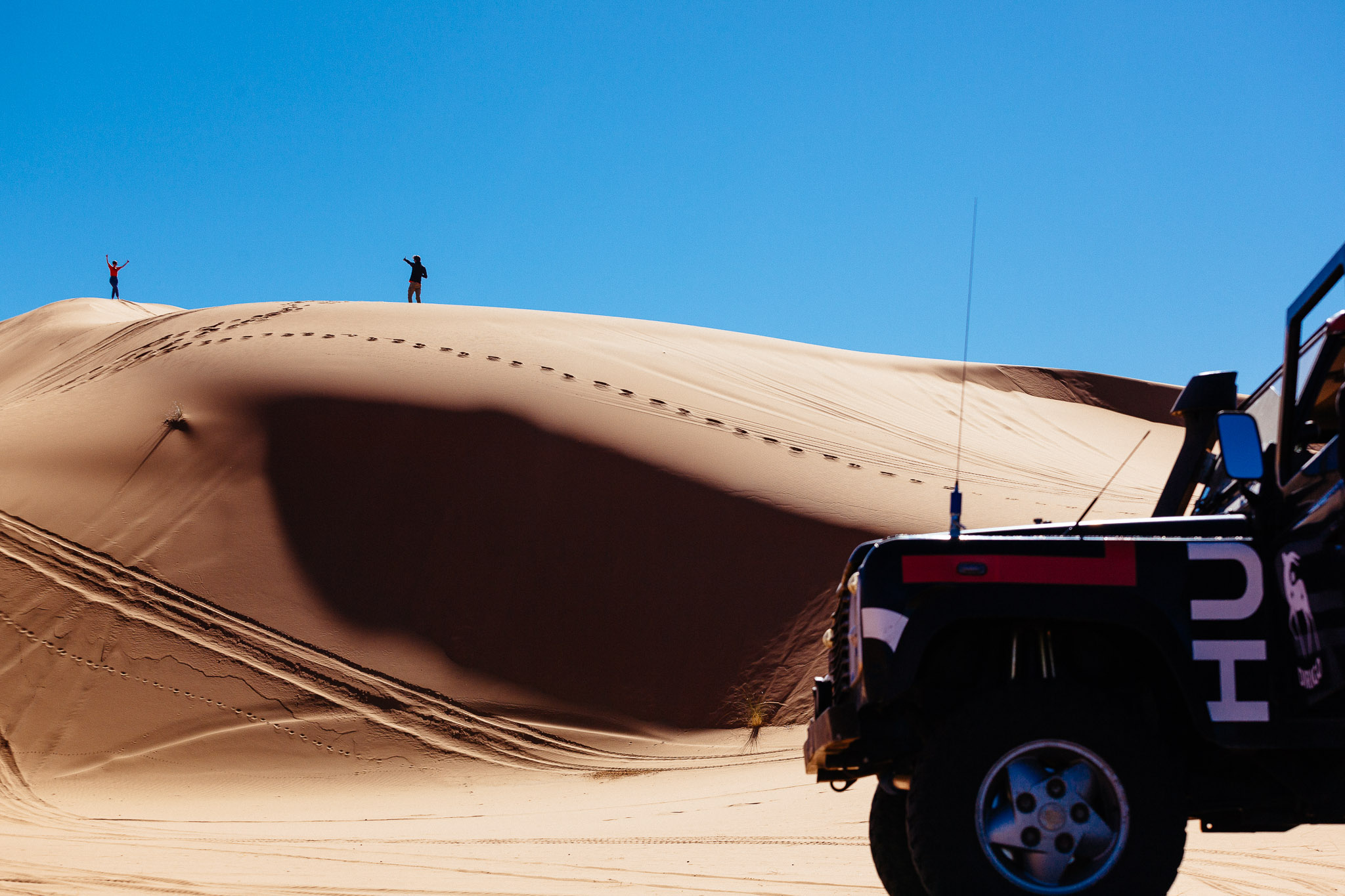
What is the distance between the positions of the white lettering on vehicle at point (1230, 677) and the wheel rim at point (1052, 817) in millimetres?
501

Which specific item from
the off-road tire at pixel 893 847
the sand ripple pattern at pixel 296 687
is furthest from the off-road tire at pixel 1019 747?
the sand ripple pattern at pixel 296 687

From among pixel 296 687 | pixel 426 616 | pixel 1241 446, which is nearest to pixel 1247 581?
pixel 1241 446

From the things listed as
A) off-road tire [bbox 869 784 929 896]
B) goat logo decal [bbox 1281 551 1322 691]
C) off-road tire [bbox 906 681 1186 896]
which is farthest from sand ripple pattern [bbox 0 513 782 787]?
goat logo decal [bbox 1281 551 1322 691]

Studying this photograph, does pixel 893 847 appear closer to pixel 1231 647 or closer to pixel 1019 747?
pixel 1019 747

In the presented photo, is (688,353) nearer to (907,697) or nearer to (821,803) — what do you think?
(821,803)

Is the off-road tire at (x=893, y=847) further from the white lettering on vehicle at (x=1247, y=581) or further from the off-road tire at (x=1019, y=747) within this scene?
the white lettering on vehicle at (x=1247, y=581)

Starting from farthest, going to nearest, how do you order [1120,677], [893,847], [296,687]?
1. [296,687]
2. [893,847]
3. [1120,677]

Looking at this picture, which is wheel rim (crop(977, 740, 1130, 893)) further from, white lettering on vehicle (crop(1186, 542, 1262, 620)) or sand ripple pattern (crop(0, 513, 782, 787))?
sand ripple pattern (crop(0, 513, 782, 787))

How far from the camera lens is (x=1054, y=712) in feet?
13.6

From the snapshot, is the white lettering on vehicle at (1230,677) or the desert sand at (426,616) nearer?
the white lettering on vehicle at (1230,677)

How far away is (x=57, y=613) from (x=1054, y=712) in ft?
43.8

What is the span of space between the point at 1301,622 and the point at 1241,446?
671mm

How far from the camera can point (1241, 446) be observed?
4.18 m

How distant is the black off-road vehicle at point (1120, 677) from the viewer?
4039 millimetres
